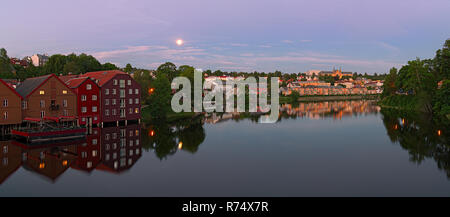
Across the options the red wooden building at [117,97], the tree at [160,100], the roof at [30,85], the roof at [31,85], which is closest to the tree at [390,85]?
the tree at [160,100]

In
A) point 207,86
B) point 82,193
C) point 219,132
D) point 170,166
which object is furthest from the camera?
point 207,86

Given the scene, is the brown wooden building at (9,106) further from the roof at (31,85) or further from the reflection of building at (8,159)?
the reflection of building at (8,159)

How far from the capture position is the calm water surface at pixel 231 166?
1980cm

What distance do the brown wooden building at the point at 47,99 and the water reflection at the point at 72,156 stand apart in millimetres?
9475

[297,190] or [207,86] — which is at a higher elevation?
[207,86]

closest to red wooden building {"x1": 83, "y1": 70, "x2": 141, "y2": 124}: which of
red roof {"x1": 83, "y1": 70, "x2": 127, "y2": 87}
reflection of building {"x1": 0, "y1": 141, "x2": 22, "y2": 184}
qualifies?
red roof {"x1": 83, "y1": 70, "x2": 127, "y2": 87}

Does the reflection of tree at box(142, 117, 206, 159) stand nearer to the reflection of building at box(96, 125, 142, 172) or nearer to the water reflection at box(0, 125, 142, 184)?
the reflection of building at box(96, 125, 142, 172)

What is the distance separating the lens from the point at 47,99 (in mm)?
46188

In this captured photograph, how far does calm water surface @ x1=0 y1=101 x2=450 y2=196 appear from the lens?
779 inches

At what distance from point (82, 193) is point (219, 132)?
29090 mm

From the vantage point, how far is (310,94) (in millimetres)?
184000

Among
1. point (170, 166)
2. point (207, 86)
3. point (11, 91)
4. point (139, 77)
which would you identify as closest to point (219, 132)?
point (170, 166)

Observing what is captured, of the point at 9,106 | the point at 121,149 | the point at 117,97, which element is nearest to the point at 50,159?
the point at 121,149
